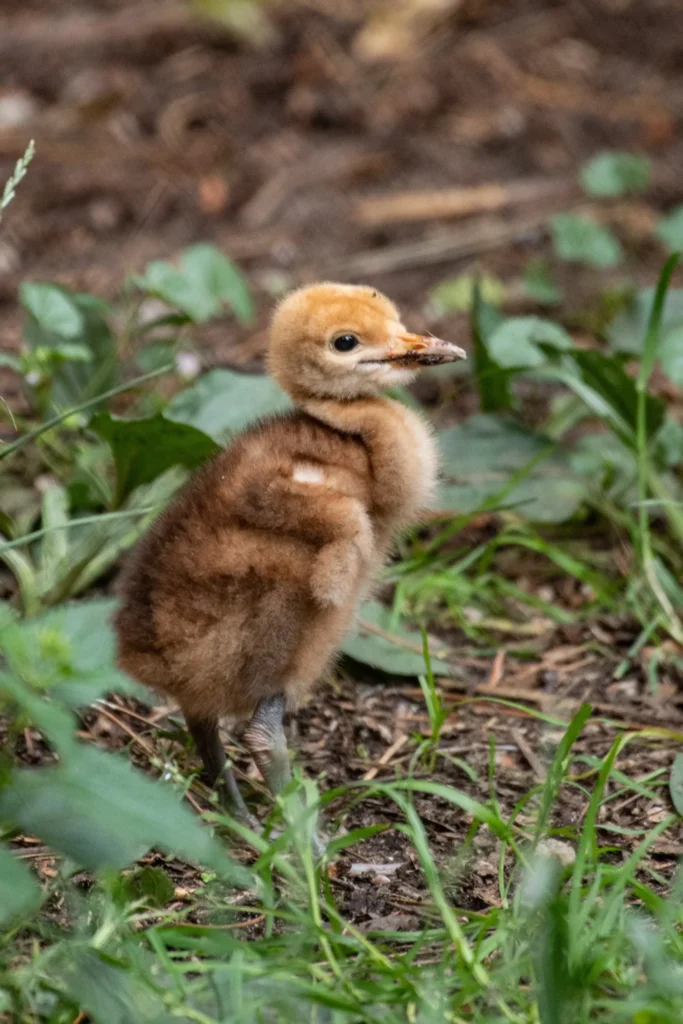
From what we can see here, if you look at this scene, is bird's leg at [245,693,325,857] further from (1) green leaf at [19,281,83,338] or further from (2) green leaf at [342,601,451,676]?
(1) green leaf at [19,281,83,338]

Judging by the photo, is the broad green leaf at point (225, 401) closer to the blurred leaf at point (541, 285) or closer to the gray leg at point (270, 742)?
the gray leg at point (270, 742)

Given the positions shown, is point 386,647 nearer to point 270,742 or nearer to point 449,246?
point 270,742

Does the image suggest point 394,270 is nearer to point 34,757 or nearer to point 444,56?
point 444,56

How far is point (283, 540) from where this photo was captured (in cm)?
318

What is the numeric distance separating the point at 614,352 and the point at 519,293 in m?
1.76

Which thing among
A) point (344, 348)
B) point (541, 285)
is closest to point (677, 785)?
point (344, 348)

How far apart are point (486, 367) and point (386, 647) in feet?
4.23

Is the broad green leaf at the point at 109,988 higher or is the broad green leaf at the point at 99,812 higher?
the broad green leaf at the point at 99,812

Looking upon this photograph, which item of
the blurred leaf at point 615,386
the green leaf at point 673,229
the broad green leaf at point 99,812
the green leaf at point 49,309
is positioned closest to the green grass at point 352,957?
the broad green leaf at point 99,812

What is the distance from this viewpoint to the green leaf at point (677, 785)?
11.0 feet

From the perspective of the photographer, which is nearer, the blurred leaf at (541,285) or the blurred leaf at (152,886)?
the blurred leaf at (152,886)

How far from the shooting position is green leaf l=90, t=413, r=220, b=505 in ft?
12.6

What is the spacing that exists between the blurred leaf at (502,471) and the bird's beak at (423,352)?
101cm

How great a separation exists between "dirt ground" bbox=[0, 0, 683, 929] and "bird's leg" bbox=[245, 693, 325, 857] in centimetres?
235
